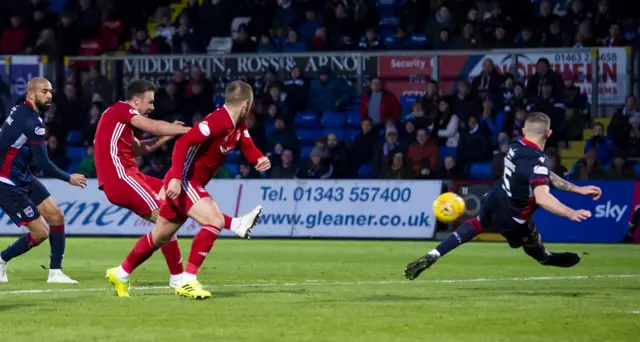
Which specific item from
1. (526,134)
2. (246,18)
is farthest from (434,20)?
(526,134)

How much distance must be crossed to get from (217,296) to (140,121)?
1.85 meters

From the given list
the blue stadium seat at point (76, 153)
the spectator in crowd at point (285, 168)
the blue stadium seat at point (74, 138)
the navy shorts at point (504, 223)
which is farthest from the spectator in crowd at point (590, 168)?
the blue stadium seat at point (74, 138)

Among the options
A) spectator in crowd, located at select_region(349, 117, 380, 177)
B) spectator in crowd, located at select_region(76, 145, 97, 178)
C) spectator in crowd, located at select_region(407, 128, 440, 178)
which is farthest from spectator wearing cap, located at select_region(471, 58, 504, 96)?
spectator in crowd, located at select_region(76, 145, 97, 178)

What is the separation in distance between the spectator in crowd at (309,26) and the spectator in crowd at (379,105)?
344 centimetres

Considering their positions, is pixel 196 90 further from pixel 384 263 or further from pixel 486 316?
pixel 486 316

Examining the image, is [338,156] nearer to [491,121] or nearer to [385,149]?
[385,149]

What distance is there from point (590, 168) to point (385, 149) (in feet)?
13.3

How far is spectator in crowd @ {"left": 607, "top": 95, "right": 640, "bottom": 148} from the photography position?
959 inches

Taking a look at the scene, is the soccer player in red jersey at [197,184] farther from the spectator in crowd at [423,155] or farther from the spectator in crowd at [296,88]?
the spectator in crowd at [296,88]

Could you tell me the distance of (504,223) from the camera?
13.3 metres

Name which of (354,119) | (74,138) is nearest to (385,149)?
(354,119)

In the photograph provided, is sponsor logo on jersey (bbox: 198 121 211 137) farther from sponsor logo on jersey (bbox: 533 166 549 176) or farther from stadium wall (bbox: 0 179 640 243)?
stadium wall (bbox: 0 179 640 243)

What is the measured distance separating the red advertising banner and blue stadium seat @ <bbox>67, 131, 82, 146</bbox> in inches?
275

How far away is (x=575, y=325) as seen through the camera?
10055 millimetres
